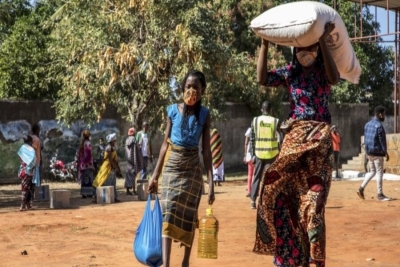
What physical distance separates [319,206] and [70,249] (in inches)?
168

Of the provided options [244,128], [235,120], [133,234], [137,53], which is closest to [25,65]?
[137,53]

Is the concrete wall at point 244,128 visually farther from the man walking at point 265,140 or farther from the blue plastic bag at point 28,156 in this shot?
the man walking at point 265,140

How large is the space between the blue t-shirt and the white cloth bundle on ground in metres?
1.21

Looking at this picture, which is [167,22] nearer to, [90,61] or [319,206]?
[90,61]

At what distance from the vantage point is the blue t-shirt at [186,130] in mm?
7109

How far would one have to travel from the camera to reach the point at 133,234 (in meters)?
11.0

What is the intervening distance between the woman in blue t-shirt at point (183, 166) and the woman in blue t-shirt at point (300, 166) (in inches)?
35.9

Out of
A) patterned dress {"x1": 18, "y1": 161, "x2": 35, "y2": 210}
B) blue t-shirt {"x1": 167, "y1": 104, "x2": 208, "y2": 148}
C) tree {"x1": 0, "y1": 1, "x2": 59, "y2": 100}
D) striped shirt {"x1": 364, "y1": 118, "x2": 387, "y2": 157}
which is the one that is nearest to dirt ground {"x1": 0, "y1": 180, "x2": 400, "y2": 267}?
patterned dress {"x1": 18, "y1": 161, "x2": 35, "y2": 210}

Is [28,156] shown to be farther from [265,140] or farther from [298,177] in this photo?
[298,177]

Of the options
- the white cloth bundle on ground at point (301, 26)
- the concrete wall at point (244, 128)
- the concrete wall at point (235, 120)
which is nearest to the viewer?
the white cloth bundle on ground at point (301, 26)


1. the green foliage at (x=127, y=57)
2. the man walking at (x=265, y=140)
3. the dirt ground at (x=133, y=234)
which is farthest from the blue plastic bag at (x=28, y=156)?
the green foliage at (x=127, y=57)

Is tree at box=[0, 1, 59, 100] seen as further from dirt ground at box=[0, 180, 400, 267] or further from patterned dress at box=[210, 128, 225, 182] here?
dirt ground at box=[0, 180, 400, 267]

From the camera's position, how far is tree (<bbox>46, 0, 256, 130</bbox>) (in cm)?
2131

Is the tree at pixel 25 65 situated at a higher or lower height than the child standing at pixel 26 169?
higher
